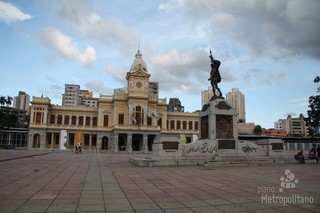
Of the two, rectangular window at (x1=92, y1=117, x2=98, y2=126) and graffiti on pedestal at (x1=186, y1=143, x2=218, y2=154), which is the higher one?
rectangular window at (x1=92, y1=117, x2=98, y2=126)

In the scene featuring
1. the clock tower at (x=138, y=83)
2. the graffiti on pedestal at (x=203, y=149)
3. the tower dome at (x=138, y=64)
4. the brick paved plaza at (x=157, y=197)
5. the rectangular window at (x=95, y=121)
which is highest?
the tower dome at (x=138, y=64)

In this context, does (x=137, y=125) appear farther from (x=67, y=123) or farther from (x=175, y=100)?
(x=175, y=100)

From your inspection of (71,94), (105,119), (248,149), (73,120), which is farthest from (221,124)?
(71,94)

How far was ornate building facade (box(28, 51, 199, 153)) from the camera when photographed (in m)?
53.4

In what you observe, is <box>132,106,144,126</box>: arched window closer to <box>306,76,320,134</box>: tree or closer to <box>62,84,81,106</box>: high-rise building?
<box>306,76,320,134</box>: tree

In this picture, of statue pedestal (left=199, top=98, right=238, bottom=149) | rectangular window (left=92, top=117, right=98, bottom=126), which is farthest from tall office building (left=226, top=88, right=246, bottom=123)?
statue pedestal (left=199, top=98, right=238, bottom=149)

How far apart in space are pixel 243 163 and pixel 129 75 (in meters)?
43.9

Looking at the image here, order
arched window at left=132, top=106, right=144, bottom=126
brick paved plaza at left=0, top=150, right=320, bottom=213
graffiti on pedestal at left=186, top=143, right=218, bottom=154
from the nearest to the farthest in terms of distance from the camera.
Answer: brick paved plaza at left=0, top=150, right=320, bottom=213, graffiti on pedestal at left=186, top=143, right=218, bottom=154, arched window at left=132, top=106, right=144, bottom=126

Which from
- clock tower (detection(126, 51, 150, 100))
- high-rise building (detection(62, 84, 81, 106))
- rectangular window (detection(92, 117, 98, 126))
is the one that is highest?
high-rise building (detection(62, 84, 81, 106))

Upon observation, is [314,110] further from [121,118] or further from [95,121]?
[95,121]

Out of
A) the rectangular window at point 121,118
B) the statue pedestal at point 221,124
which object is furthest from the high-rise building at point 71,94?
the statue pedestal at point 221,124

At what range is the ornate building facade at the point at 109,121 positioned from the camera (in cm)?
5344

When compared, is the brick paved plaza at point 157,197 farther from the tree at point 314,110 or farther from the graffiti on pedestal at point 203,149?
the tree at point 314,110

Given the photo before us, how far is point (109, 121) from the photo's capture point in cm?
5891
